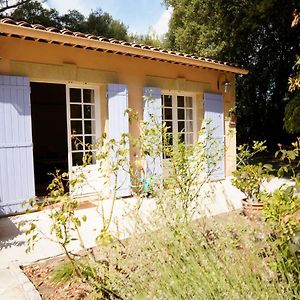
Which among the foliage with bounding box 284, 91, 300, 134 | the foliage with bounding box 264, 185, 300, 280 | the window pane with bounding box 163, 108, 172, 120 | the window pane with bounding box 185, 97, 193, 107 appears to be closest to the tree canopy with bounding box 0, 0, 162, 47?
the window pane with bounding box 185, 97, 193, 107

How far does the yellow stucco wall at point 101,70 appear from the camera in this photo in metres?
5.28

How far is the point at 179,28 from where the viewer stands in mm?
12562

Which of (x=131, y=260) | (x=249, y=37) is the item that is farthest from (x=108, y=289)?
(x=249, y=37)

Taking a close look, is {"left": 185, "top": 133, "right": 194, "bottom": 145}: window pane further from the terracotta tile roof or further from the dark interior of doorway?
the dark interior of doorway

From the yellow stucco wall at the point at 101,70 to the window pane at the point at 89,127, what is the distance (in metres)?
0.23

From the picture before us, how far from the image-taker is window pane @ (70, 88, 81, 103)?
20.0 ft

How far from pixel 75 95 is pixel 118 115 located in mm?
880

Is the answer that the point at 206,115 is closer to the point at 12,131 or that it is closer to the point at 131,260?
the point at 12,131

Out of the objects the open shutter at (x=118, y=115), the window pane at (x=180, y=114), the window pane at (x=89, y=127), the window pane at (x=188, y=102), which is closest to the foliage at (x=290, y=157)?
the open shutter at (x=118, y=115)

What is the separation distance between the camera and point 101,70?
20.2 feet

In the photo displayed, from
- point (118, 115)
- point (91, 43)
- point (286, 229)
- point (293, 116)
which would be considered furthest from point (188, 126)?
point (286, 229)

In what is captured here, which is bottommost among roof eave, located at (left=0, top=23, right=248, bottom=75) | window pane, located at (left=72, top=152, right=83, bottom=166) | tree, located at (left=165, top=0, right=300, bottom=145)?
window pane, located at (left=72, top=152, right=83, bottom=166)

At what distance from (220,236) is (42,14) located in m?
14.5

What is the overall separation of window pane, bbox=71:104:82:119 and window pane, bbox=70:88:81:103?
0.31 ft
